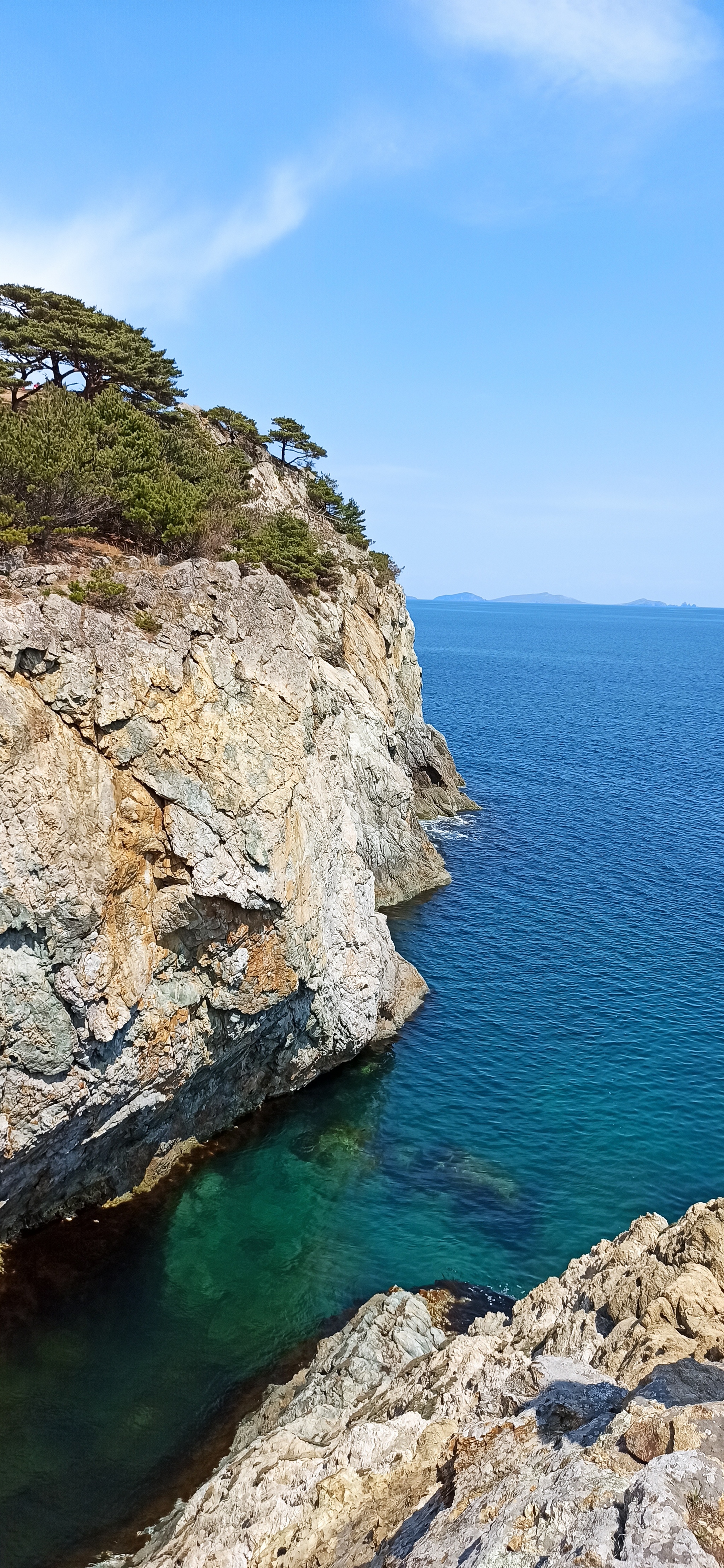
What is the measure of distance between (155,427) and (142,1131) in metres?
32.8

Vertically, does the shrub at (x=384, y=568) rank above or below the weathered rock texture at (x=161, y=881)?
above

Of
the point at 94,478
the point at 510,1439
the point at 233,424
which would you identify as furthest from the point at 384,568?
the point at 510,1439

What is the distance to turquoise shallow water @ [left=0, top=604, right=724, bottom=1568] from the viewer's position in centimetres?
2336

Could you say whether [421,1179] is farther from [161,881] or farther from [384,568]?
[384,568]

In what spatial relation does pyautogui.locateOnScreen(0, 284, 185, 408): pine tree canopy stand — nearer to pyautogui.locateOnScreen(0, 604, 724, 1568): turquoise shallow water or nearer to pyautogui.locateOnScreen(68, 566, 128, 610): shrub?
pyautogui.locateOnScreen(68, 566, 128, 610): shrub

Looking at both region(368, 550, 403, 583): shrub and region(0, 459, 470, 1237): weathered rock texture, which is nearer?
region(0, 459, 470, 1237): weathered rock texture

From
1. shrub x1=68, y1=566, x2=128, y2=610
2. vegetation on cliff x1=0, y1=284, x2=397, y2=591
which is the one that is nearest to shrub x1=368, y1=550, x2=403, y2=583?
vegetation on cliff x1=0, y1=284, x2=397, y2=591

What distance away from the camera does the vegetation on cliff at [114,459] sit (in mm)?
34656

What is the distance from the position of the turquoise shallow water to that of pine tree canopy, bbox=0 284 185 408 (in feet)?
118

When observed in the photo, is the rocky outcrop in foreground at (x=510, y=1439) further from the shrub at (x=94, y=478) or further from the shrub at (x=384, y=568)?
the shrub at (x=384, y=568)

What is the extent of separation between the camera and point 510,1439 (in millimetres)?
15672

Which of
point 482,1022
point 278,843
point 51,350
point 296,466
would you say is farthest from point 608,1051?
point 296,466

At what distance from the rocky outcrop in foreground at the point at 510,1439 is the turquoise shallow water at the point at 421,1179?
3.23m

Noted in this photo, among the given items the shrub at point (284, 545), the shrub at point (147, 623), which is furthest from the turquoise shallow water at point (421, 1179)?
the shrub at point (284, 545)
